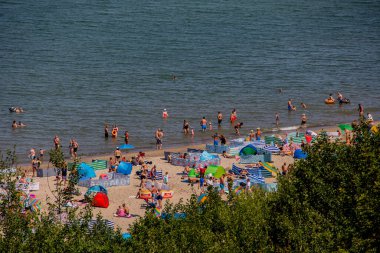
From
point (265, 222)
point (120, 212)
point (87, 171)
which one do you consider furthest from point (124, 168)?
point (265, 222)

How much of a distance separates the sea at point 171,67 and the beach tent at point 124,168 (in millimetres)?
8286

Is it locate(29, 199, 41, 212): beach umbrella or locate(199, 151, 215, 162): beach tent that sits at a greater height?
locate(199, 151, 215, 162): beach tent

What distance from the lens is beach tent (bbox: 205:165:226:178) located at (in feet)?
131

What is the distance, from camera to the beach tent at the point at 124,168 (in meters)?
41.1

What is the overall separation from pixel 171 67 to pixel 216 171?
35244 millimetres

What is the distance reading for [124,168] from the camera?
41.1 meters

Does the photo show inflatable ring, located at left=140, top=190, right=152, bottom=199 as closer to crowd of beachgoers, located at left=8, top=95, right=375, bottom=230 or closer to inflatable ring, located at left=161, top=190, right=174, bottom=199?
crowd of beachgoers, located at left=8, top=95, right=375, bottom=230

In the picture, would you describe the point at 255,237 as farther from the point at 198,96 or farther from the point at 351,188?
the point at 198,96

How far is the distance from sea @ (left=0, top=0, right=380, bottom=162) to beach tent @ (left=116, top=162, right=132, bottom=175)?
8286 millimetres

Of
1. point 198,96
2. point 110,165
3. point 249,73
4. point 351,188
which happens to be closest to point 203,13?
point 249,73

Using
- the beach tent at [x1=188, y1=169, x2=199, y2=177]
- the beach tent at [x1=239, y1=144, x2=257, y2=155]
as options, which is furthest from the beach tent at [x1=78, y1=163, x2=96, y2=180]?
the beach tent at [x1=239, y1=144, x2=257, y2=155]

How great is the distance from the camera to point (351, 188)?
88.2 ft

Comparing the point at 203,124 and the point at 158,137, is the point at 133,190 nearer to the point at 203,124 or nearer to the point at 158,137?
the point at 158,137

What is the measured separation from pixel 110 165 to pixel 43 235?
732 inches
